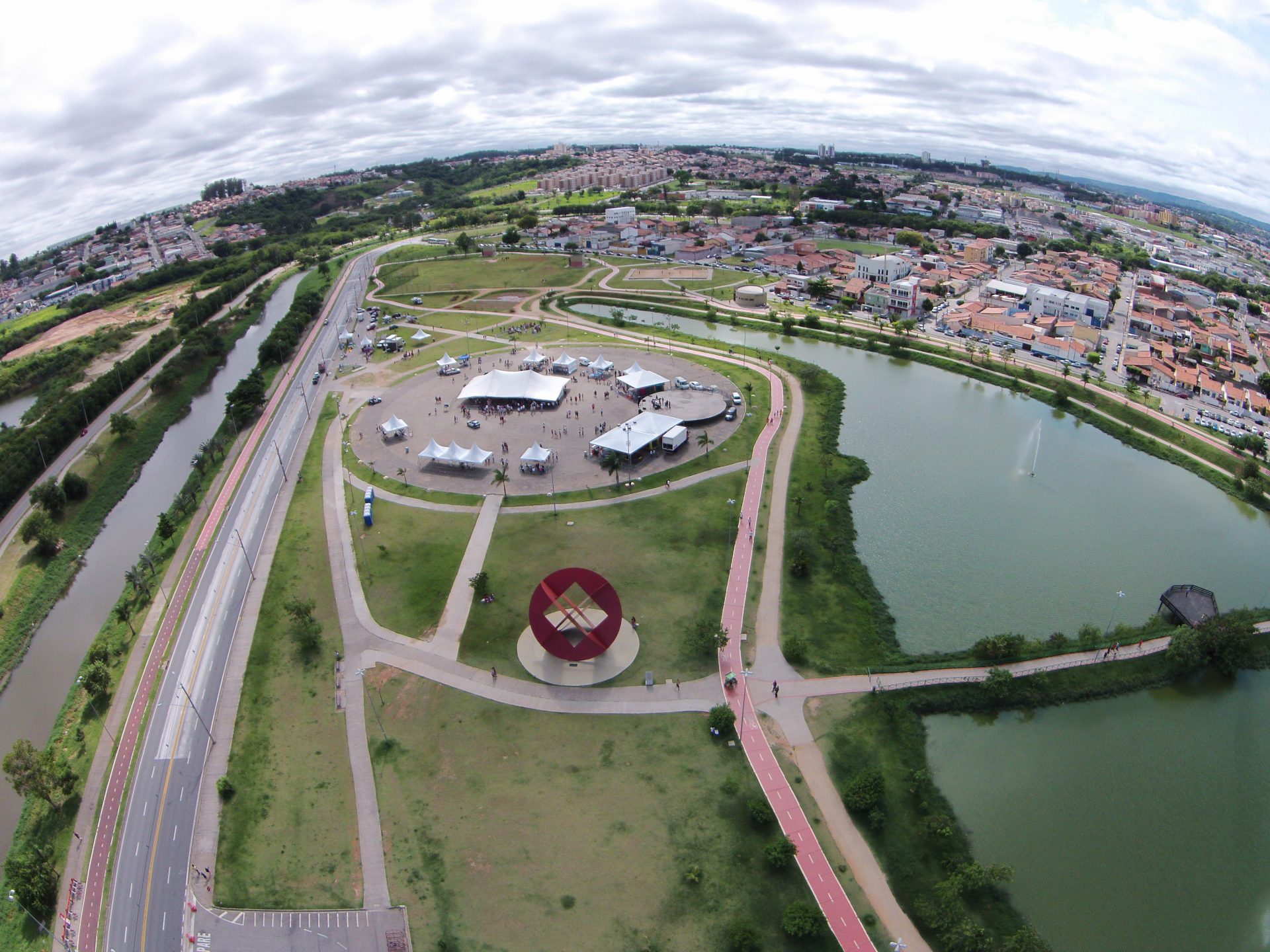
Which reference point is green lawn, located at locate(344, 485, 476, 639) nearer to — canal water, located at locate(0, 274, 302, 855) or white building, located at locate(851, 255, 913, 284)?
canal water, located at locate(0, 274, 302, 855)

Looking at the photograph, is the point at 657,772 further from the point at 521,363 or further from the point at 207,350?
the point at 207,350

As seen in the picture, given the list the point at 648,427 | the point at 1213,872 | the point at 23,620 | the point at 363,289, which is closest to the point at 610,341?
the point at 648,427

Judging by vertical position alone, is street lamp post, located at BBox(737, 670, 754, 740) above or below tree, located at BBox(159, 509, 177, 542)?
below

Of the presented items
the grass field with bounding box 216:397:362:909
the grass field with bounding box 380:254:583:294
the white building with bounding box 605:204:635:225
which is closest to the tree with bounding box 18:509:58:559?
the grass field with bounding box 216:397:362:909

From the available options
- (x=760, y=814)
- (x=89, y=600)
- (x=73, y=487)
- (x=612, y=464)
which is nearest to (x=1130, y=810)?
(x=760, y=814)

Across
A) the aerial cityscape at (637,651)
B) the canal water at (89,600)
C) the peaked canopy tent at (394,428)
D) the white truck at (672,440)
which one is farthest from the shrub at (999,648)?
the peaked canopy tent at (394,428)
